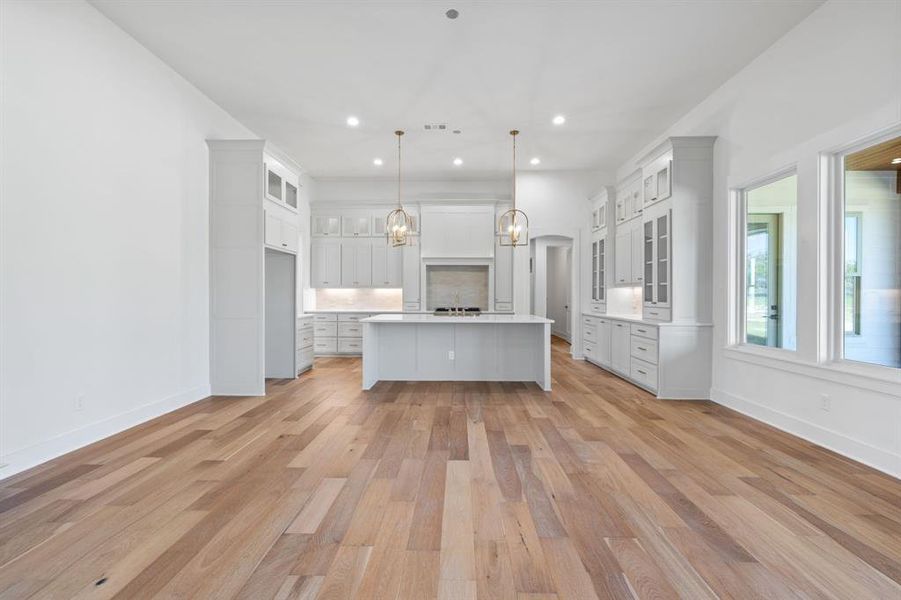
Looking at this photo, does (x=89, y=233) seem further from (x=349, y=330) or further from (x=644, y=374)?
(x=644, y=374)

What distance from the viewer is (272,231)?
534cm

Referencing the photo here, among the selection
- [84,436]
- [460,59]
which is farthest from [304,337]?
[460,59]

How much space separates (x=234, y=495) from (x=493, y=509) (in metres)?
1.47

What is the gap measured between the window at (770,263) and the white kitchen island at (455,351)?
7.59 feet

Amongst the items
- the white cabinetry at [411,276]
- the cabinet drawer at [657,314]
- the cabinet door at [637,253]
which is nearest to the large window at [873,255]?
the cabinet drawer at [657,314]

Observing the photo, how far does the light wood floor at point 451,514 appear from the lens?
1.72 meters

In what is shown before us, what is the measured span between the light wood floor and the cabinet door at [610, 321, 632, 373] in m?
1.99

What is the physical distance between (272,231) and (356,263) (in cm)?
312

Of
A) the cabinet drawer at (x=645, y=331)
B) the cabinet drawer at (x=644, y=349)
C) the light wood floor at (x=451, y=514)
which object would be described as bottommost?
the light wood floor at (x=451, y=514)

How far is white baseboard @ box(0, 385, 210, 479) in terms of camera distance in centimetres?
279

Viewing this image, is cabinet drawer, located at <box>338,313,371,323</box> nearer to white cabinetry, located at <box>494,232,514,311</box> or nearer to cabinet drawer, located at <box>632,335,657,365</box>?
white cabinetry, located at <box>494,232,514,311</box>

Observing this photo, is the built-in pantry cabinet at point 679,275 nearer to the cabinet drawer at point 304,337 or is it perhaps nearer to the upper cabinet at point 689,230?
the upper cabinet at point 689,230

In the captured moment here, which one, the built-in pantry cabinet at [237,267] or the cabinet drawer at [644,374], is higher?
the built-in pantry cabinet at [237,267]

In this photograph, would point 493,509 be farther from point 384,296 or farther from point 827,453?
point 384,296
